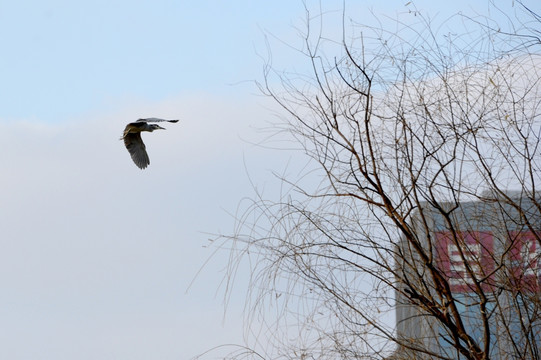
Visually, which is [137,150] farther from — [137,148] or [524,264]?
[524,264]

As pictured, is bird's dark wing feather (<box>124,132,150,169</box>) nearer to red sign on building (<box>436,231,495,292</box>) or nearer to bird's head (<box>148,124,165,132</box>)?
bird's head (<box>148,124,165,132</box>)

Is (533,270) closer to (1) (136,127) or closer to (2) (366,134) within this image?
(2) (366,134)

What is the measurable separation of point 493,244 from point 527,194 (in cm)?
38

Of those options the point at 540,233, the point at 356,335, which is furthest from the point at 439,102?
the point at 356,335

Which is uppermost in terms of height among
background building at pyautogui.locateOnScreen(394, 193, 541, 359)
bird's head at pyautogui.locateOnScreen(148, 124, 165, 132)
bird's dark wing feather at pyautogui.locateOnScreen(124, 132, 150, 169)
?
bird's dark wing feather at pyautogui.locateOnScreen(124, 132, 150, 169)

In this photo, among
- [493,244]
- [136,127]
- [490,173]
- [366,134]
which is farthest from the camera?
[136,127]

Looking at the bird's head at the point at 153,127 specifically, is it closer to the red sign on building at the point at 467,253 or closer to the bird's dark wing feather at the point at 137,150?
the bird's dark wing feather at the point at 137,150

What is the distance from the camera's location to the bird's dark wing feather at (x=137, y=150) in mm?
6258

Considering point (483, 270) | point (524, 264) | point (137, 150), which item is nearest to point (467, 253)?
point (483, 270)

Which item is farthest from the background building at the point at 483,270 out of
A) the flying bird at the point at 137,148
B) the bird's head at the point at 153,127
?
the flying bird at the point at 137,148

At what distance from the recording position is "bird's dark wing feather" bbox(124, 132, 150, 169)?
6.26 m

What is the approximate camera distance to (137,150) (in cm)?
632

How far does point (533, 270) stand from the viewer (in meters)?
2.92

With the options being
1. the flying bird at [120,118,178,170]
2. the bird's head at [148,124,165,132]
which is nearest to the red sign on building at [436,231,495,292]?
the bird's head at [148,124,165,132]
